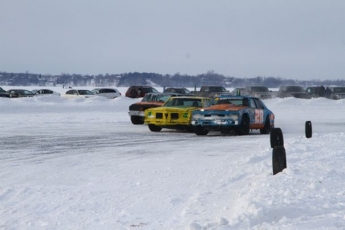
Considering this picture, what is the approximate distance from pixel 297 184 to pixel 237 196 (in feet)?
2.68

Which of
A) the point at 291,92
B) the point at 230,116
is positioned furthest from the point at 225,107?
the point at 291,92

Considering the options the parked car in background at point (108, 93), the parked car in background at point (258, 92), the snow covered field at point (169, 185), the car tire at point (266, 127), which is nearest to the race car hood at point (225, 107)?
the car tire at point (266, 127)

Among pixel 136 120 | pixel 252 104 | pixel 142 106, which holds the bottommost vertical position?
pixel 136 120

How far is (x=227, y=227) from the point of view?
650cm

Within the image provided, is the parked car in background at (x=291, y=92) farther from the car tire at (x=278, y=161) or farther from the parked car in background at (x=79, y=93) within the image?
the car tire at (x=278, y=161)

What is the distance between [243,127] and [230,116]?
71 cm

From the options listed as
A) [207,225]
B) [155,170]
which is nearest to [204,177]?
[155,170]

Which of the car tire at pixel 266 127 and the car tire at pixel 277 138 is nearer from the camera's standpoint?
the car tire at pixel 277 138

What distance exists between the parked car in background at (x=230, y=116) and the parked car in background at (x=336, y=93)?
38667 millimetres

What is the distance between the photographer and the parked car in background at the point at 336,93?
58103mm

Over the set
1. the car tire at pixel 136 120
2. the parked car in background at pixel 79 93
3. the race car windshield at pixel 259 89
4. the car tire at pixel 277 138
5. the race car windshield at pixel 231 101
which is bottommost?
the car tire at pixel 136 120

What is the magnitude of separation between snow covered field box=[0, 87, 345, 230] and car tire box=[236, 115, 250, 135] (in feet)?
8.04

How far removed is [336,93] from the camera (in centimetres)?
5909

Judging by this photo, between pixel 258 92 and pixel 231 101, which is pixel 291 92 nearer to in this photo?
pixel 258 92
